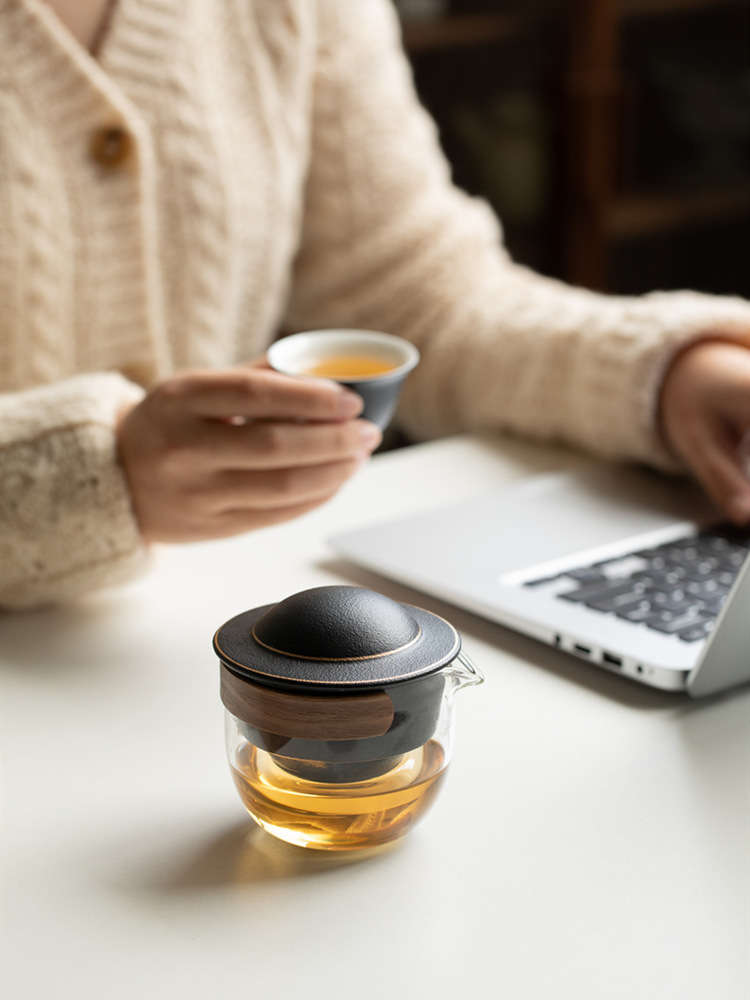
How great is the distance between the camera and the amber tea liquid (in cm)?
43

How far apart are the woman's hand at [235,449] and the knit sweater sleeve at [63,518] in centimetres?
2

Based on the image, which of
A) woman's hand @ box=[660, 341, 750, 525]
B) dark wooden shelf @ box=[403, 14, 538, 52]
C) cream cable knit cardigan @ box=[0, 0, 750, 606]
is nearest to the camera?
cream cable knit cardigan @ box=[0, 0, 750, 606]

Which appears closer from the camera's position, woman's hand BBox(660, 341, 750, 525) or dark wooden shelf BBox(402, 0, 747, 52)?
woman's hand BBox(660, 341, 750, 525)

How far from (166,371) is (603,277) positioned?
4.49ft

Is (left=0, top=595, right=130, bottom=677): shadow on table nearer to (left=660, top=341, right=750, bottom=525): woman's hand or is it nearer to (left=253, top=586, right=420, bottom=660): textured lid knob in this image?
(left=253, top=586, right=420, bottom=660): textured lid knob

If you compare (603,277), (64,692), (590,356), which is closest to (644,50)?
(603,277)

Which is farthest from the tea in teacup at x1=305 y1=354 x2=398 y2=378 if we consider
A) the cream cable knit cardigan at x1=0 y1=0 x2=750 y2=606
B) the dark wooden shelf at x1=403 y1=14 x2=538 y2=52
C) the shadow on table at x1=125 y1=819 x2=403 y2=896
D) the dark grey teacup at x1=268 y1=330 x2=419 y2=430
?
the dark wooden shelf at x1=403 y1=14 x2=538 y2=52

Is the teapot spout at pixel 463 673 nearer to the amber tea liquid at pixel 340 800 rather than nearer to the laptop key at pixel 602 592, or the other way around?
the amber tea liquid at pixel 340 800

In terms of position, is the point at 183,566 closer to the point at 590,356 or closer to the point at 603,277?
the point at 590,356

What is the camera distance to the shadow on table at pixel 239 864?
1.42ft

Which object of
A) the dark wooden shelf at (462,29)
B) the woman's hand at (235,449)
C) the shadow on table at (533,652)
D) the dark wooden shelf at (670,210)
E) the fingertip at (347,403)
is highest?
the dark wooden shelf at (462,29)

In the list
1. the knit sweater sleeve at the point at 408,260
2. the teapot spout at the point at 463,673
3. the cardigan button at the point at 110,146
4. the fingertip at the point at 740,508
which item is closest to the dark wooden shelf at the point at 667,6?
the knit sweater sleeve at the point at 408,260

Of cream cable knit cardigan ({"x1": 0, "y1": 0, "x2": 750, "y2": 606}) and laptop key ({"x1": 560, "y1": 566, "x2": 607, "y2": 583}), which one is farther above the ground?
cream cable knit cardigan ({"x1": 0, "y1": 0, "x2": 750, "y2": 606})

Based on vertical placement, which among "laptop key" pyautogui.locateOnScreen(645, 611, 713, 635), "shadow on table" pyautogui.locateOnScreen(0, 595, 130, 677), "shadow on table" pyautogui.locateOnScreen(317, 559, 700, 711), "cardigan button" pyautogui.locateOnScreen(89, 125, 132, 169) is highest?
"cardigan button" pyautogui.locateOnScreen(89, 125, 132, 169)
